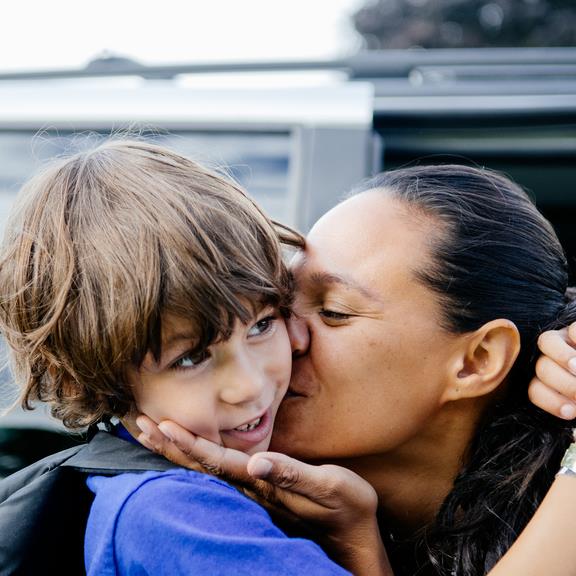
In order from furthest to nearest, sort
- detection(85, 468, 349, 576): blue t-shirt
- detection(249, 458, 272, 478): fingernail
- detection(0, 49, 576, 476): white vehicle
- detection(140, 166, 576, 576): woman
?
detection(0, 49, 576, 476): white vehicle < detection(140, 166, 576, 576): woman < detection(249, 458, 272, 478): fingernail < detection(85, 468, 349, 576): blue t-shirt

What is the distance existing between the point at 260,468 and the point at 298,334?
485 millimetres

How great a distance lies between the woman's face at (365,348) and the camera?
2.02 m

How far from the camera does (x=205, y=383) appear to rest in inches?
66.0

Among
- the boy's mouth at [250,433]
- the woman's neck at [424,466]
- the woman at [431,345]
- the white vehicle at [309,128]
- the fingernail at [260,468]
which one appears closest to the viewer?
the fingernail at [260,468]

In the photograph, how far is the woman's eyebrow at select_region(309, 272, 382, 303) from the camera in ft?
6.67

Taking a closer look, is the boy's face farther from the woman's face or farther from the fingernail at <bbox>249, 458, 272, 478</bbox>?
the woman's face

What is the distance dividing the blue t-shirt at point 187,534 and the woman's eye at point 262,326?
0.34 metres

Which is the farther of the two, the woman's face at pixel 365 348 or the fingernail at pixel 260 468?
the woman's face at pixel 365 348

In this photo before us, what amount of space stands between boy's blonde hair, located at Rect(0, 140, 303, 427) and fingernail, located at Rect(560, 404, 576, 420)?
0.67 m

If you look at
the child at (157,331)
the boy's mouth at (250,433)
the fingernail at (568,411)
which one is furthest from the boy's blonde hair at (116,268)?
the fingernail at (568,411)

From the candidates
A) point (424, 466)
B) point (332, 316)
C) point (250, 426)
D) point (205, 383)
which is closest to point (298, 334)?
point (332, 316)

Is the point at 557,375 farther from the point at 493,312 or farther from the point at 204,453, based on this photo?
the point at 204,453

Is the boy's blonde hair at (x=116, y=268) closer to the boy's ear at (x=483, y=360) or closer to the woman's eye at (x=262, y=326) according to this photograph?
the woman's eye at (x=262, y=326)

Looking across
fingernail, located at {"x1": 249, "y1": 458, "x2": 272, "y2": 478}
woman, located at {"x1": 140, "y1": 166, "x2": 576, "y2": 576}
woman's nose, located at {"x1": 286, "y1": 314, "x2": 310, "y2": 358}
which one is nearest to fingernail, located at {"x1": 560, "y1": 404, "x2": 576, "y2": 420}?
woman, located at {"x1": 140, "y1": 166, "x2": 576, "y2": 576}
